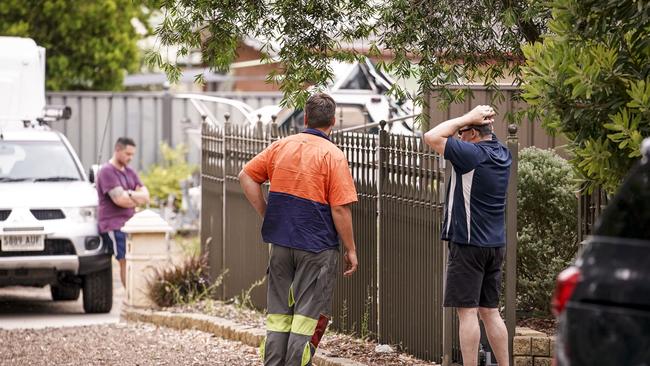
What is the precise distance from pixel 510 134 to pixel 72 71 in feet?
59.2

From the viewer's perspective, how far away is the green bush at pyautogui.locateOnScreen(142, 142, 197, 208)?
78.3 ft

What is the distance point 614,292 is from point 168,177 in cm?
1999

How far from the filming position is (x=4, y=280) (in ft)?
46.5

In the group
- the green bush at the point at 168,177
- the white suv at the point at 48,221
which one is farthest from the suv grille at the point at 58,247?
the green bush at the point at 168,177

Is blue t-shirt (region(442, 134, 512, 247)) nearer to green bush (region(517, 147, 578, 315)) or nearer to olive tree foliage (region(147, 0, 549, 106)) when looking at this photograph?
olive tree foliage (region(147, 0, 549, 106))

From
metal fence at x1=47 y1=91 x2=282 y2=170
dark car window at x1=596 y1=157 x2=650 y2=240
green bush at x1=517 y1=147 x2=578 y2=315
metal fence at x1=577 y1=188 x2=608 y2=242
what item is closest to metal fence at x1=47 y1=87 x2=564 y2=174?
metal fence at x1=47 y1=91 x2=282 y2=170

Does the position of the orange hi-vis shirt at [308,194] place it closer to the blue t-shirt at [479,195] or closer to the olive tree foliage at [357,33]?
the olive tree foliage at [357,33]

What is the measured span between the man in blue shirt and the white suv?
6998mm

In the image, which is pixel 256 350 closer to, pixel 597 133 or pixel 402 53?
pixel 402 53

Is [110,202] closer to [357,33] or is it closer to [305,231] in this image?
[357,33]

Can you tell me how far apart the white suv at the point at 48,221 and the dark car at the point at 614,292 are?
33.6ft

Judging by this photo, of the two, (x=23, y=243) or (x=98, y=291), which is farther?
(x=98, y=291)

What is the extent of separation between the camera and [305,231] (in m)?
8.42

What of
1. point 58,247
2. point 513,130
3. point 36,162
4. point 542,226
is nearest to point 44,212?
point 58,247
